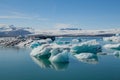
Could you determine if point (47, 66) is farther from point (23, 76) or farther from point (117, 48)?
point (117, 48)

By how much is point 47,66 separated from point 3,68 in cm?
173

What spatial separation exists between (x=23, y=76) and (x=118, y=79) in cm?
285

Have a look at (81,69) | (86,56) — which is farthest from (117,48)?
(81,69)

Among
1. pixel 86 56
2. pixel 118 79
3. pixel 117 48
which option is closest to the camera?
pixel 118 79

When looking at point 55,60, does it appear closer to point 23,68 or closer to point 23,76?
point 23,68

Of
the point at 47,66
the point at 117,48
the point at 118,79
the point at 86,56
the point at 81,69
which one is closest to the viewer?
the point at 118,79

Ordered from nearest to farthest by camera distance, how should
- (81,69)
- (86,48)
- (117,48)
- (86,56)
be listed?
(81,69), (86,56), (86,48), (117,48)

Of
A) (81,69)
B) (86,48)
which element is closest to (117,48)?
(86,48)

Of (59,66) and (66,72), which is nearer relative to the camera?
(66,72)

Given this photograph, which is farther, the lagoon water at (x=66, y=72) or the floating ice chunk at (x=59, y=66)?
the floating ice chunk at (x=59, y=66)

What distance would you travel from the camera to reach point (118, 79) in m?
7.63

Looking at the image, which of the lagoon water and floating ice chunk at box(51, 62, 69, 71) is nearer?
the lagoon water

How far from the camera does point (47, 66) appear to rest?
10.3 m

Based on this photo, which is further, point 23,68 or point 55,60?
point 55,60
